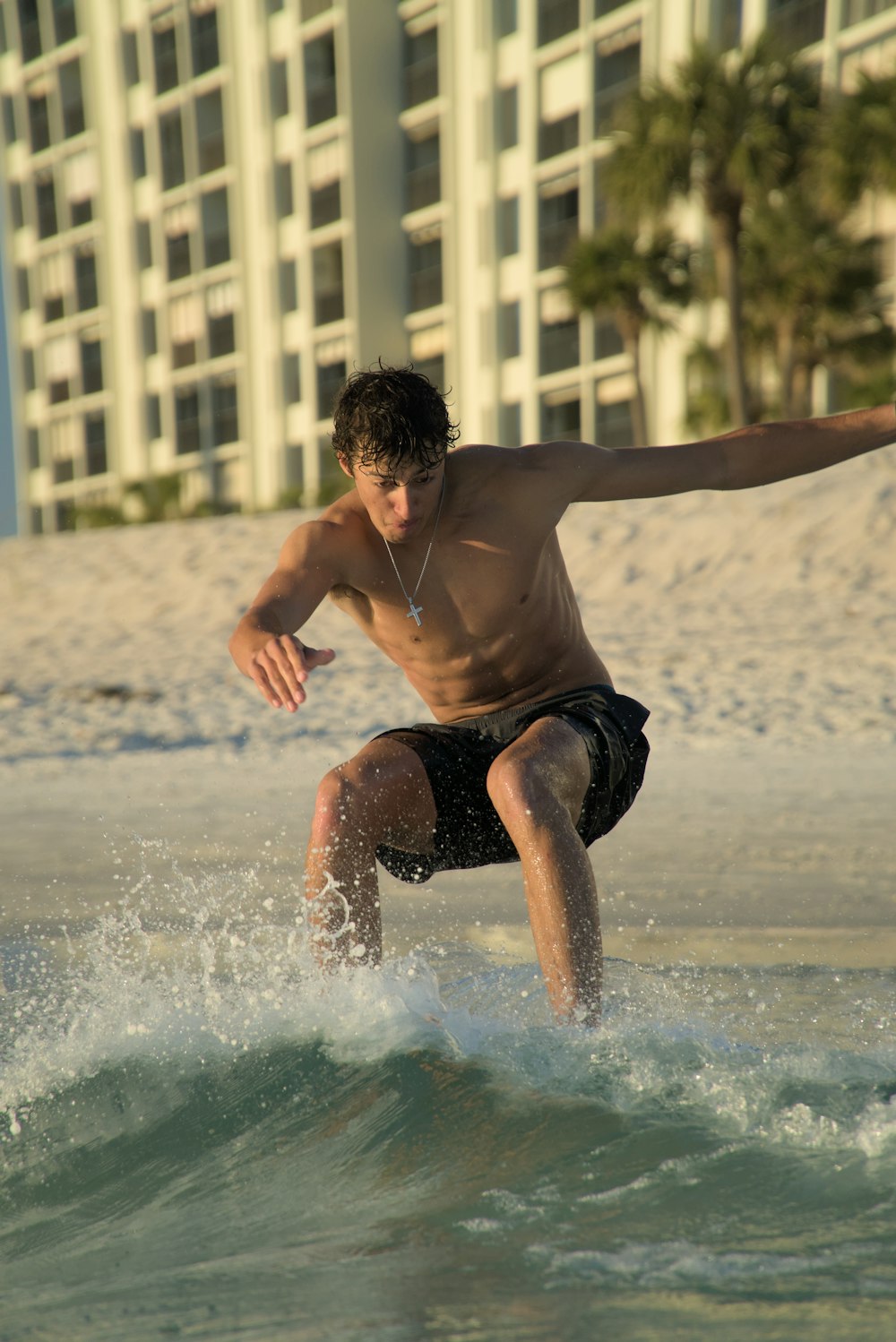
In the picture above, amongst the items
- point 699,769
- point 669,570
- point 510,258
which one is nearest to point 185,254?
point 510,258

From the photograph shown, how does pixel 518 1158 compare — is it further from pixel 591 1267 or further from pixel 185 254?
pixel 185 254

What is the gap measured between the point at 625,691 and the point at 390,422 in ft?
23.3

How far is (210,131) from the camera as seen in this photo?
41.2m

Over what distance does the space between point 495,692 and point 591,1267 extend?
159cm

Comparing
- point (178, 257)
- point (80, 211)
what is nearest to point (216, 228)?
point (178, 257)

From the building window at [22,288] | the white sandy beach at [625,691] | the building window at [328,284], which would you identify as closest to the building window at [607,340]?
the building window at [328,284]

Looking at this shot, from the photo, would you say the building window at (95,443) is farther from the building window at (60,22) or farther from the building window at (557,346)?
the building window at (557,346)

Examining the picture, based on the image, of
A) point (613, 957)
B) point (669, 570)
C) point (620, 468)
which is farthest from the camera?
point (669, 570)

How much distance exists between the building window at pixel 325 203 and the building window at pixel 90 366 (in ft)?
36.2

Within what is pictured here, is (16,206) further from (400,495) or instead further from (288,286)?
(400,495)

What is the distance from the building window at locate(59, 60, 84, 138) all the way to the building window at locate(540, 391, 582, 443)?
73.6ft

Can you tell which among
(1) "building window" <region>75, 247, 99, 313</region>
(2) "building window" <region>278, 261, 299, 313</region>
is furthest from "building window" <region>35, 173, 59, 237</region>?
(2) "building window" <region>278, 261, 299, 313</region>

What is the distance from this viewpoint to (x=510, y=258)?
3334cm

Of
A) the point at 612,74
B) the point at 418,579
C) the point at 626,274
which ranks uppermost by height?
the point at 612,74
